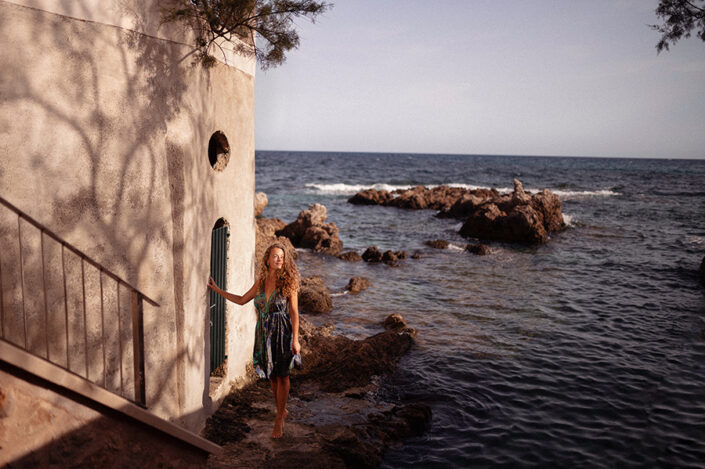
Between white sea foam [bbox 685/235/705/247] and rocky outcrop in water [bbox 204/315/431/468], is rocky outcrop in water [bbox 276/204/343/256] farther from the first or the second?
white sea foam [bbox 685/235/705/247]

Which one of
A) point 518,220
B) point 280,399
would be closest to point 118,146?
point 280,399

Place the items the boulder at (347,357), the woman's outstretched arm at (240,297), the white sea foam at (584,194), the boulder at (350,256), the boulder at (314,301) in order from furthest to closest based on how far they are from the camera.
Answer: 1. the white sea foam at (584,194)
2. the boulder at (350,256)
3. the boulder at (314,301)
4. the boulder at (347,357)
5. the woman's outstretched arm at (240,297)

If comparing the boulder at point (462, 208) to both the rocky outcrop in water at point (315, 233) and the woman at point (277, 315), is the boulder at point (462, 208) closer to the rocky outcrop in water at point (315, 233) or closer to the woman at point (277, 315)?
the rocky outcrop in water at point (315, 233)

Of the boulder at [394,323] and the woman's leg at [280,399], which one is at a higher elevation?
the woman's leg at [280,399]

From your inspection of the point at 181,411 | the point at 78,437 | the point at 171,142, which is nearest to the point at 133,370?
the point at 181,411

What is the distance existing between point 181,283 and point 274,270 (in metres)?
1.09

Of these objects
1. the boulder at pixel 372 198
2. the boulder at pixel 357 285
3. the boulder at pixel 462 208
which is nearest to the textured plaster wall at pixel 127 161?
the boulder at pixel 357 285

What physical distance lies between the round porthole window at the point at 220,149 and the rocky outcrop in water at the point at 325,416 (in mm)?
3497

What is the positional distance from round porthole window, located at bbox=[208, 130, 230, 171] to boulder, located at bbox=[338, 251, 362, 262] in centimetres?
1359

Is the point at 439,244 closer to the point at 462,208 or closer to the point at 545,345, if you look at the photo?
the point at 462,208

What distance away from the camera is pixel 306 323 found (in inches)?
438

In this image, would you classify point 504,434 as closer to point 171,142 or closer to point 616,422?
point 616,422

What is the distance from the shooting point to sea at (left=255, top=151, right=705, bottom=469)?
732 cm

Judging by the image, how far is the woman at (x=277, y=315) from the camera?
5898 mm
